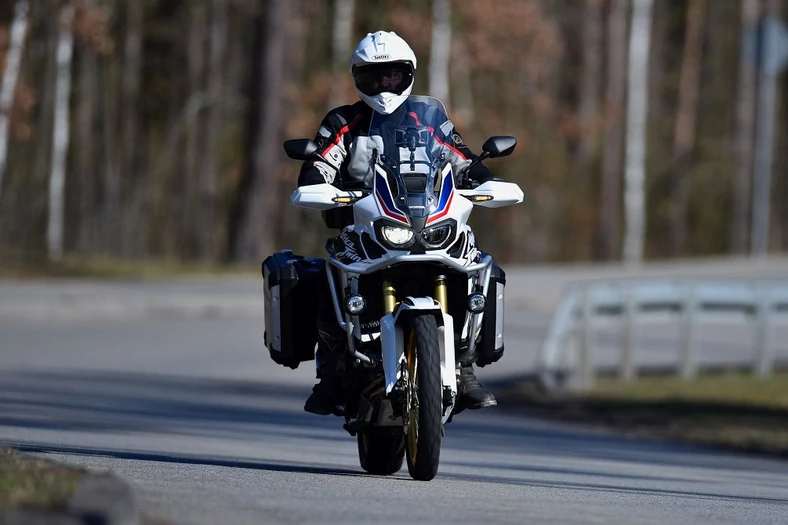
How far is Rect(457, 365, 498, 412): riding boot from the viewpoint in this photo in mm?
8375

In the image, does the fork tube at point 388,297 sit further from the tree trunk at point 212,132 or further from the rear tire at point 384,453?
the tree trunk at point 212,132

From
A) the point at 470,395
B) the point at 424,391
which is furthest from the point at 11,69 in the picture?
the point at 424,391

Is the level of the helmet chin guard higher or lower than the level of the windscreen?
higher

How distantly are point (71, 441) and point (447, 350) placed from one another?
309 centimetres

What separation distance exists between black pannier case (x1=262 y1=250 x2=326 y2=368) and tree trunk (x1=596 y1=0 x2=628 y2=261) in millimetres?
36658

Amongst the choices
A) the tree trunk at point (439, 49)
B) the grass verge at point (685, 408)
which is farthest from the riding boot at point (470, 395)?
the tree trunk at point (439, 49)

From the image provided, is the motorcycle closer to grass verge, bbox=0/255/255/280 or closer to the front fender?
the front fender

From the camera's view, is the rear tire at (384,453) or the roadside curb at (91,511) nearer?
the roadside curb at (91,511)

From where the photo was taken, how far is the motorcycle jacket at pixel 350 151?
8570 mm

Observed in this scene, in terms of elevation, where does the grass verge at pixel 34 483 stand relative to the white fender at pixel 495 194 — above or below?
below

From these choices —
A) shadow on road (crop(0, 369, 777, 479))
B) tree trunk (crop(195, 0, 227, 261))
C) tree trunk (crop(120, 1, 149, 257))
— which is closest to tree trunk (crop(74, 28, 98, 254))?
tree trunk (crop(120, 1, 149, 257))

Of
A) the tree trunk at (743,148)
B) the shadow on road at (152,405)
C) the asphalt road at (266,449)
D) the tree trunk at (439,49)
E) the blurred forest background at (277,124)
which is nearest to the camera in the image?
the asphalt road at (266,449)

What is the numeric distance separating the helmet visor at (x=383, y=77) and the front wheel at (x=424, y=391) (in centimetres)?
120

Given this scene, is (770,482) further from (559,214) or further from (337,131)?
(559,214)
